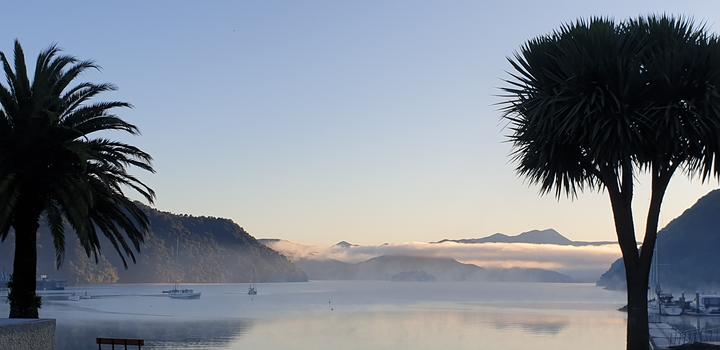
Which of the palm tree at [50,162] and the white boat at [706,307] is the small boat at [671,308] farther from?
the palm tree at [50,162]

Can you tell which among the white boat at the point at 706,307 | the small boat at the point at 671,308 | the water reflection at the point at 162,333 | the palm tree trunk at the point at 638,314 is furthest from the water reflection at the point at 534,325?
the palm tree trunk at the point at 638,314

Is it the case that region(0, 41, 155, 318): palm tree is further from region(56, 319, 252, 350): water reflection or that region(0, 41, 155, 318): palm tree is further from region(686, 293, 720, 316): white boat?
region(686, 293, 720, 316): white boat

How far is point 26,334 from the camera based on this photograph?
59.5 ft

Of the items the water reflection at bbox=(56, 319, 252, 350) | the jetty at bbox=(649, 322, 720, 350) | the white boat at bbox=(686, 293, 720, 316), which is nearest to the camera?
the jetty at bbox=(649, 322, 720, 350)

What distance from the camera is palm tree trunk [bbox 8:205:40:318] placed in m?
27.1

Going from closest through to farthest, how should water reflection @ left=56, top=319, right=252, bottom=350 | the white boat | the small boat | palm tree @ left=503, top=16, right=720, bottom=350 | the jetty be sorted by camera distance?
palm tree @ left=503, top=16, right=720, bottom=350
the jetty
water reflection @ left=56, top=319, right=252, bottom=350
the small boat
the white boat

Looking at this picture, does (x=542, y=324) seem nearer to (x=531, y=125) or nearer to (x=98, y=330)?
(x=98, y=330)

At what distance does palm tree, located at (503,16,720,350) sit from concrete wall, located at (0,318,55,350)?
576 inches

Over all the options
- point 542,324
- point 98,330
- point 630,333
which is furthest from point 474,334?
point 630,333

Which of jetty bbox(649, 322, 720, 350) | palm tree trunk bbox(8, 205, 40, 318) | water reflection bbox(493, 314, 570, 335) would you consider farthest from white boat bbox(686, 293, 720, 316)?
palm tree trunk bbox(8, 205, 40, 318)

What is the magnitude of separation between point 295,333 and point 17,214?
279ft

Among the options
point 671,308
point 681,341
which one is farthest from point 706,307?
point 681,341

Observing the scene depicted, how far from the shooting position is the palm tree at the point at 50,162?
26.8 metres

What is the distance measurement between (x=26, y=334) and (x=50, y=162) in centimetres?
1067
